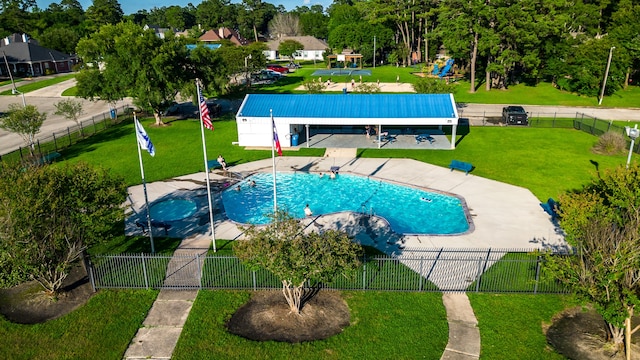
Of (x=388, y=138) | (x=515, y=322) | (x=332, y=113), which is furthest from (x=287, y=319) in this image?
(x=388, y=138)

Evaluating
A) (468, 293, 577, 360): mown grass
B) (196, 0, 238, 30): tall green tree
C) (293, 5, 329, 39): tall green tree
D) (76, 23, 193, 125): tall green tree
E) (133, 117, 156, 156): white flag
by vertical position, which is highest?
(196, 0, 238, 30): tall green tree

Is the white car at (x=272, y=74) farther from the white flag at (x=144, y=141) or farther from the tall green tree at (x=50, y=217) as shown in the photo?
the tall green tree at (x=50, y=217)

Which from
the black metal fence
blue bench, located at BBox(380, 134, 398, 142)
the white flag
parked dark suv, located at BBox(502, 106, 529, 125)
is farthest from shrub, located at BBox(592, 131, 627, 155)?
the white flag

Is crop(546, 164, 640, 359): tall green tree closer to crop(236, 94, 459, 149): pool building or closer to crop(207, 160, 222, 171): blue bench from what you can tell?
crop(236, 94, 459, 149): pool building

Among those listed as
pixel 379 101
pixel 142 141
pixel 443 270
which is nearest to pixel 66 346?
pixel 142 141

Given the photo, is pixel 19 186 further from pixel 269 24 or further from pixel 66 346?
pixel 269 24

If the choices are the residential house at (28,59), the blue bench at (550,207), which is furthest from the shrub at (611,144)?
the residential house at (28,59)
